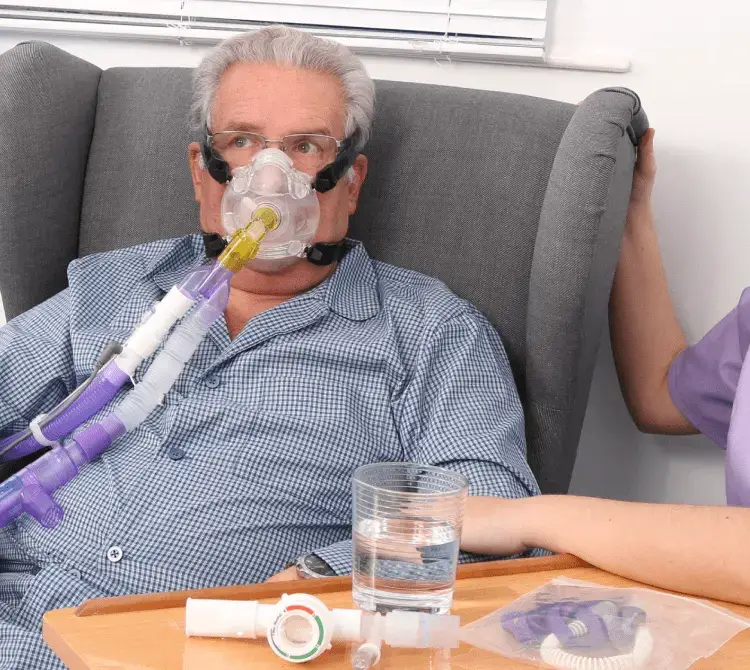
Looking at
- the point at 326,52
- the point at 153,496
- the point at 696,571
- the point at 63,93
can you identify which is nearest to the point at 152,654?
the point at 696,571

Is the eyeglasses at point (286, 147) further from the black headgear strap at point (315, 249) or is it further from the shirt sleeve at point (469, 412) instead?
the shirt sleeve at point (469, 412)

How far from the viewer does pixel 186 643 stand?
84 cm

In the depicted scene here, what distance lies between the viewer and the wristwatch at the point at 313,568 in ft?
4.19

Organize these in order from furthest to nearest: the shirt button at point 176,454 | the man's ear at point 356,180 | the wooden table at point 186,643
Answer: the man's ear at point 356,180 → the shirt button at point 176,454 → the wooden table at point 186,643

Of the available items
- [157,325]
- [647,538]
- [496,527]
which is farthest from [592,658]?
[157,325]

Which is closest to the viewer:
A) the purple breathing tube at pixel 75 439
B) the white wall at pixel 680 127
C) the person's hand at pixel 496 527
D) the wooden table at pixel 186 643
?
the wooden table at pixel 186 643

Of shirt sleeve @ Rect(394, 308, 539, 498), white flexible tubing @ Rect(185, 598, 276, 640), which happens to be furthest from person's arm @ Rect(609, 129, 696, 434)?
white flexible tubing @ Rect(185, 598, 276, 640)

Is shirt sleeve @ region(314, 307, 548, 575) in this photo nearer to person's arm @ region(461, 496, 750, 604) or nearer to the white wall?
person's arm @ region(461, 496, 750, 604)

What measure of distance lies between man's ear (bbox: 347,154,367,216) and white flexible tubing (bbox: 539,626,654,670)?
3.64 feet

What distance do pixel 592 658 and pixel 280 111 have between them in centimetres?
111

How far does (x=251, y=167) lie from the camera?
5.44 ft

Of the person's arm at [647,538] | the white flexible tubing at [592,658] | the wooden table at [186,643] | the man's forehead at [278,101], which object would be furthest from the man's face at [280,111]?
the white flexible tubing at [592,658]

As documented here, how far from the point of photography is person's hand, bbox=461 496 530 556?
→ 1.14m

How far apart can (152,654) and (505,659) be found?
279 mm
